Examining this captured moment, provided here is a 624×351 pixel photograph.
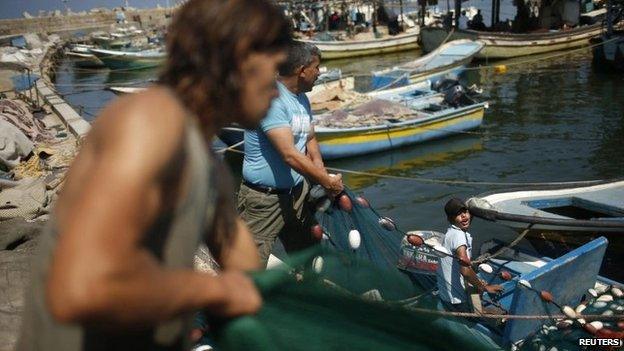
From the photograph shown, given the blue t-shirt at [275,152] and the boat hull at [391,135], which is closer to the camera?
the blue t-shirt at [275,152]

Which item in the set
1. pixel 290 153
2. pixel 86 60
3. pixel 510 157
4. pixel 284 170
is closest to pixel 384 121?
pixel 510 157

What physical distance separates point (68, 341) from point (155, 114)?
50 centimetres

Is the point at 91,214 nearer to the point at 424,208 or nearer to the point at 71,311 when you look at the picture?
the point at 71,311

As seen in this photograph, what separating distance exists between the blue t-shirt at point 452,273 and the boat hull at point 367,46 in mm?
27790

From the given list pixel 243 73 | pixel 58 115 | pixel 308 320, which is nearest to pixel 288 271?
pixel 308 320

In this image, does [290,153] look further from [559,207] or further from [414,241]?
[559,207]

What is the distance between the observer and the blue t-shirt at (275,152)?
12.7ft

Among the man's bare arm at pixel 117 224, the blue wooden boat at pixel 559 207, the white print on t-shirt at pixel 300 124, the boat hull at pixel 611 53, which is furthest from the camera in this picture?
the boat hull at pixel 611 53

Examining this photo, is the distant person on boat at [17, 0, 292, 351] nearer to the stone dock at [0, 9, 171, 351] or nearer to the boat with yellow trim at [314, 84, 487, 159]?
the stone dock at [0, 9, 171, 351]

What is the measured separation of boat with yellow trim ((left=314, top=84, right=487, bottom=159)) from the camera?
12664 mm

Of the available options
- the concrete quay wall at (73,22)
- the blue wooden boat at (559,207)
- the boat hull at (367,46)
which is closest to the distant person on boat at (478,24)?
the boat hull at (367,46)

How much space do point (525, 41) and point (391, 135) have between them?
17947mm

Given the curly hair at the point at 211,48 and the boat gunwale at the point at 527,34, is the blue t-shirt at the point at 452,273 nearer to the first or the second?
the curly hair at the point at 211,48

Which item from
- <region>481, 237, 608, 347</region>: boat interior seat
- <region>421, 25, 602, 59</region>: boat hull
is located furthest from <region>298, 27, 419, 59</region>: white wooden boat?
<region>481, 237, 608, 347</region>: boat interior seat
